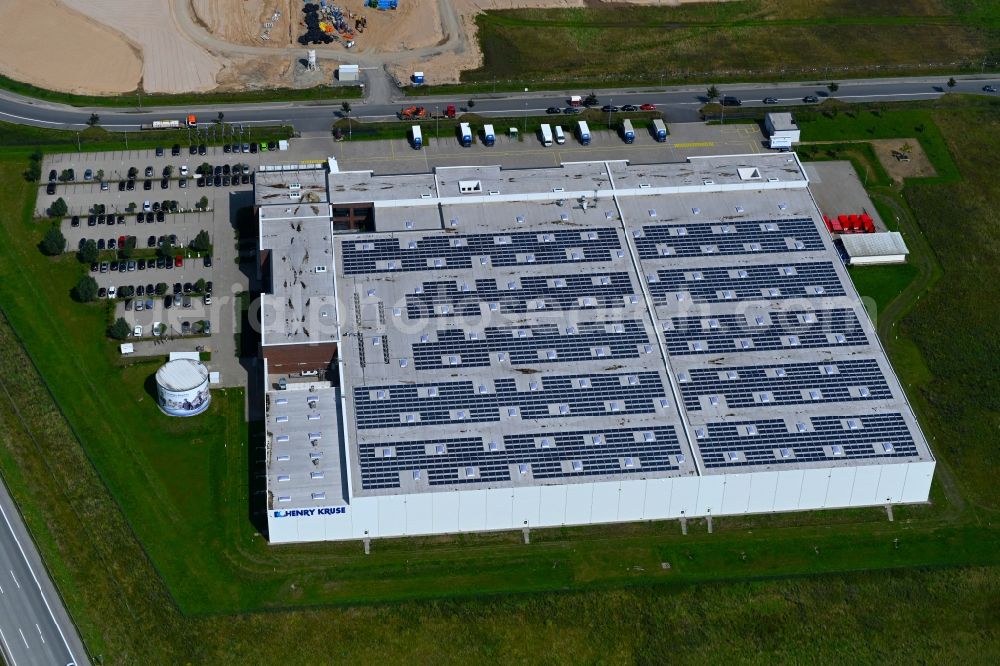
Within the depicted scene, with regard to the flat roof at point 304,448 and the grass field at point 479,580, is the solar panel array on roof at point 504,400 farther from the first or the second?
the grass field at point 479,580

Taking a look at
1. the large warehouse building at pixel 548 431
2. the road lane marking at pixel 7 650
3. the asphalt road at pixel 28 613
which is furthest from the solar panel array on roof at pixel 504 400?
the road lane marking at pixel 7 650

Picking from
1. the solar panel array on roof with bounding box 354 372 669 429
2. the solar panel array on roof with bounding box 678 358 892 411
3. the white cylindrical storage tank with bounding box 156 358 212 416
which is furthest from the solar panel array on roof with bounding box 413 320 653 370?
the white cylindrical storage tank with bounding box 156 358 212 416

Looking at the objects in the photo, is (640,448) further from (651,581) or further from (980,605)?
(980,605)

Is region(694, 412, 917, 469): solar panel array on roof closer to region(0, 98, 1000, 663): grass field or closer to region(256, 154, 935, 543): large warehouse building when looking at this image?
region(256, 154, 935, 543): large warehouse building

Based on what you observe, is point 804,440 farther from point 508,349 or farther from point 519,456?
point 508,349

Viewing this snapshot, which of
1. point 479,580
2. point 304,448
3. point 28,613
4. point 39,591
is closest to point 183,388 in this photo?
point 304,448
